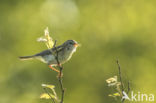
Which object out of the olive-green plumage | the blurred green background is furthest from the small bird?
the blurred green background

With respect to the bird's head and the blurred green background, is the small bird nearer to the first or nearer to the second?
the bird's head

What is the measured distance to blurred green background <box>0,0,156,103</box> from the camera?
1518cm

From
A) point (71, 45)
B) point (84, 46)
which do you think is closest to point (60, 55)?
point (71, 45)

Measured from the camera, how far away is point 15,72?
16641 millimetres

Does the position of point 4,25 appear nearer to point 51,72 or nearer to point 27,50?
point 27,50

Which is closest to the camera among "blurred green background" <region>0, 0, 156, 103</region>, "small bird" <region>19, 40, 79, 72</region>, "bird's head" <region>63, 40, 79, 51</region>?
"small bird" <region>19, 40, 79, 72</region>

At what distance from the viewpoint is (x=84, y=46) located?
17078 mm

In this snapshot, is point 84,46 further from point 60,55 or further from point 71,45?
point 60,55

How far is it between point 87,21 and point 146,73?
420 centimetres

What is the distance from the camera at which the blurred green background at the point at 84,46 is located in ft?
49.8

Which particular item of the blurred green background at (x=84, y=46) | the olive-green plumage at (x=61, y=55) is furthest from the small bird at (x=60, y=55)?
the blurred green background at (x=84, y=46)

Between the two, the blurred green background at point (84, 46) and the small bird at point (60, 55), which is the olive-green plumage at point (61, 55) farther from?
the blurred green background at point (84, 46)

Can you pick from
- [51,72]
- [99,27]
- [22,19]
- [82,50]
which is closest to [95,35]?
[99,27]

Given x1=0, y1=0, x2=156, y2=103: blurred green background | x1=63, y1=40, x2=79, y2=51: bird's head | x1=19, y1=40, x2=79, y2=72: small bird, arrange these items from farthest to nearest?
x1=0, y1=0, x2=156, y2=103: blurred green background, x1=63, y1=40, x2=79, y2=51: bird's head, x1=19, y1=40, x2=79, y2=72: small bird
